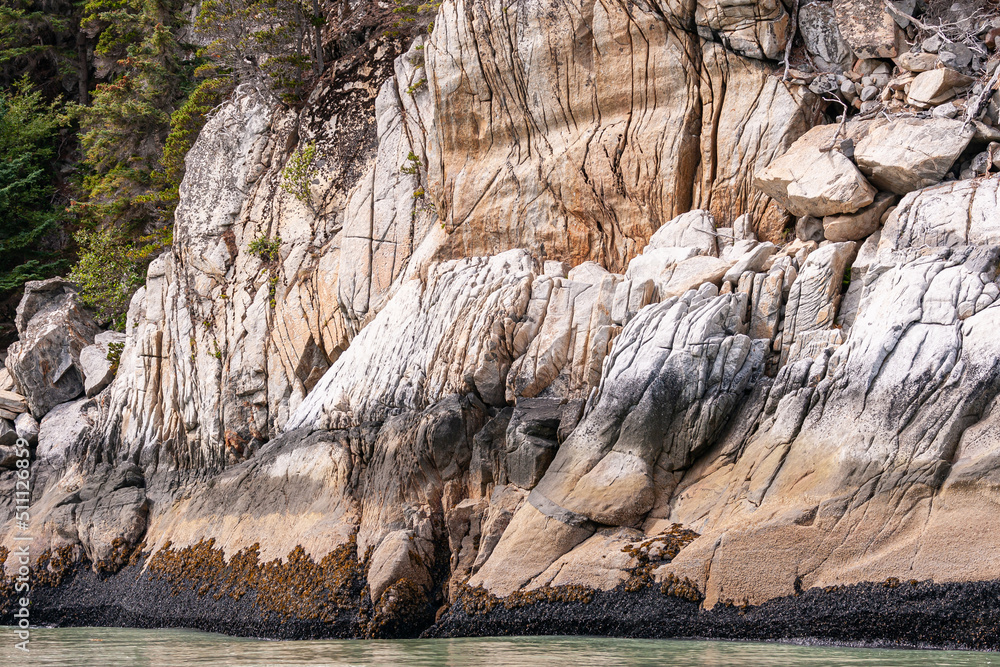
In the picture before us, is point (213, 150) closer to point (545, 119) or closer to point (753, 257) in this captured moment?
point (545, 119)

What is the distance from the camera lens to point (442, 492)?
45.6 feet

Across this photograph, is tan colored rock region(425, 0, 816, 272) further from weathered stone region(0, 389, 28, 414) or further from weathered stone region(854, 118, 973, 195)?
weathered stone region(0, 389, 28, 414)

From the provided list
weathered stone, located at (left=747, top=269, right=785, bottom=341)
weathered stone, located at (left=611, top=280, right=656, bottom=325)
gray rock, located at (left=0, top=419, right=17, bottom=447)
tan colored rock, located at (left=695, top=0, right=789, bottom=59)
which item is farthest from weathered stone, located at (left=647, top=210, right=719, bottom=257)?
gray rock, located at (left=0, top=419, right=17, bottom=447)

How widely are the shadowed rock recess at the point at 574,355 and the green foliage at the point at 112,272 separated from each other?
2553 mm

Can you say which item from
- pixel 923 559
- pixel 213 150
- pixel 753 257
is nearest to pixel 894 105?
pixel 753 257

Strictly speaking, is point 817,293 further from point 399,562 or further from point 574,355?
point 399,562

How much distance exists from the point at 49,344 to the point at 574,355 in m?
15.4

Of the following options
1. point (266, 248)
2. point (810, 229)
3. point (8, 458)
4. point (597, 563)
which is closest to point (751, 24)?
point (810, 229)

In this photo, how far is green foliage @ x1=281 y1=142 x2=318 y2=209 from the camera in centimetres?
2036

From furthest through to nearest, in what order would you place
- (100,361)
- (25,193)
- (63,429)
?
1. (25,193)
2. (100,361)
3. (63,429)

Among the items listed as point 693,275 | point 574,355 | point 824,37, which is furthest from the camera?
point 824,37

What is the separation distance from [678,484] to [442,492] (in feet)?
12.4

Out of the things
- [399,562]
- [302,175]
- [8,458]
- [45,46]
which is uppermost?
[45,46]

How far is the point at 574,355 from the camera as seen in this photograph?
45.4 feet
